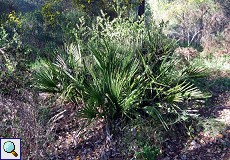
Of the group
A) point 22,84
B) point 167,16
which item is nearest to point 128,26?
point 22,84

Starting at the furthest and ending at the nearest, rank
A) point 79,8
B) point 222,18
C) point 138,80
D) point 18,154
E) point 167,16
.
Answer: point 167,16 < point 222,18 < point 79,8 < point 138,80 < point 18,154

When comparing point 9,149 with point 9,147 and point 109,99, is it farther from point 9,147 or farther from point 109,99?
point 109,99

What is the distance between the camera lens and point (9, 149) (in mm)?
2750

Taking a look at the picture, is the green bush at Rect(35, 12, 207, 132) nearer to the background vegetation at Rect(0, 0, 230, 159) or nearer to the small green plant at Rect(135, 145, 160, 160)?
the background vegetation at Rect(0, 0, 230, 159)

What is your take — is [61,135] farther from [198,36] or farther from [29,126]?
[198,36]

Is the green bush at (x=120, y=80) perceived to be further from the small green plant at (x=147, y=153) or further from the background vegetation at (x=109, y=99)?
the small green plant at (x=147, y=153)

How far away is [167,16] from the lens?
527 inches

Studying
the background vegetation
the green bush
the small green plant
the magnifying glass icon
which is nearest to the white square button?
the magnifying glass icon

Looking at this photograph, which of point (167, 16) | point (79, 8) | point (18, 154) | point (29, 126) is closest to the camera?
point (18, 154)

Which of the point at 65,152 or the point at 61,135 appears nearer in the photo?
the point at 65,152

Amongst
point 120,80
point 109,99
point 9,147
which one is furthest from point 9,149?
point 120,80

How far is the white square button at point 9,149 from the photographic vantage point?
271 centimetres

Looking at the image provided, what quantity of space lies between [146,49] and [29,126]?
248cm

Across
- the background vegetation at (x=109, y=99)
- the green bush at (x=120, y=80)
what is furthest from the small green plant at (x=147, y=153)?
the green bush at (x=120, y=80)
